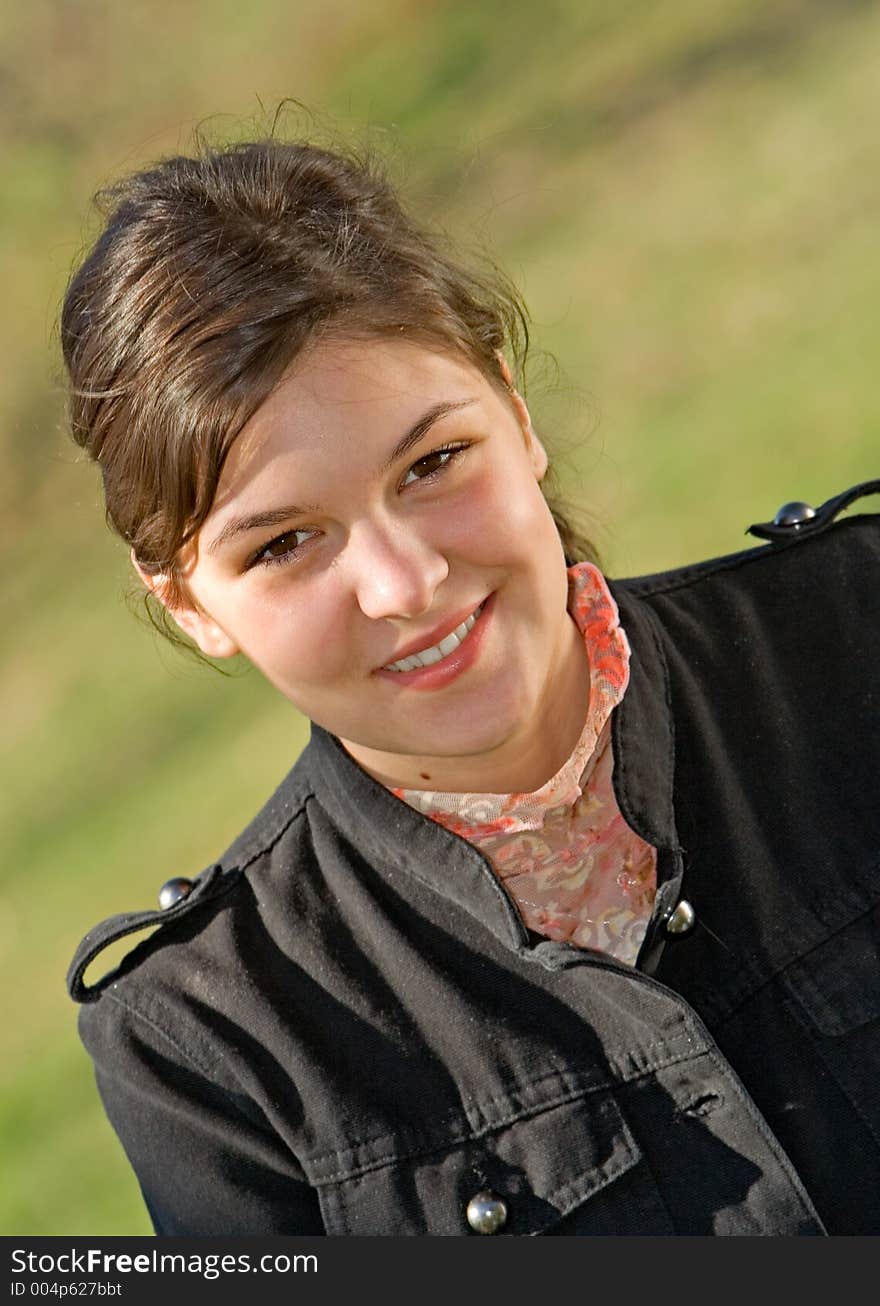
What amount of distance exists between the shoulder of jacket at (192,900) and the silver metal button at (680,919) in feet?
1.13

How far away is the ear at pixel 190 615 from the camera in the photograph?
4.45 ft

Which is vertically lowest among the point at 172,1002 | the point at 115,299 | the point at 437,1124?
the point at 437,1124

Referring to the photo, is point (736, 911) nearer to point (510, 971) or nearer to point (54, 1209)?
point (510, 971)

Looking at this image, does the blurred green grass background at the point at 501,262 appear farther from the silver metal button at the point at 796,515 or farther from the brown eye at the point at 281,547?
the brown eye at the point at 281,547

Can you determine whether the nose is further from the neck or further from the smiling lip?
the neck

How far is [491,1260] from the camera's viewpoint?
127 centimetres

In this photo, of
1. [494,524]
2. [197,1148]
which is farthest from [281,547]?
[197,1148]

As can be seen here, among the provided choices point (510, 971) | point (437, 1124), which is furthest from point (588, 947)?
point (437, 1124)

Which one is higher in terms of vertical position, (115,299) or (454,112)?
(454,112)

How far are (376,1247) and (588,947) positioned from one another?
0.29 meters

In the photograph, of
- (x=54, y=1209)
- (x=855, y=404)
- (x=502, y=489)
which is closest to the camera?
(x=502, y=489)

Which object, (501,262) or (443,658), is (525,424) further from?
(501,262)

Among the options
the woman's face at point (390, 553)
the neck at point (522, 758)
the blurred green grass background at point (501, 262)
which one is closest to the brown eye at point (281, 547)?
the woman's face at point (390, 553)

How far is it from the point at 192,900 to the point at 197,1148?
211mm
